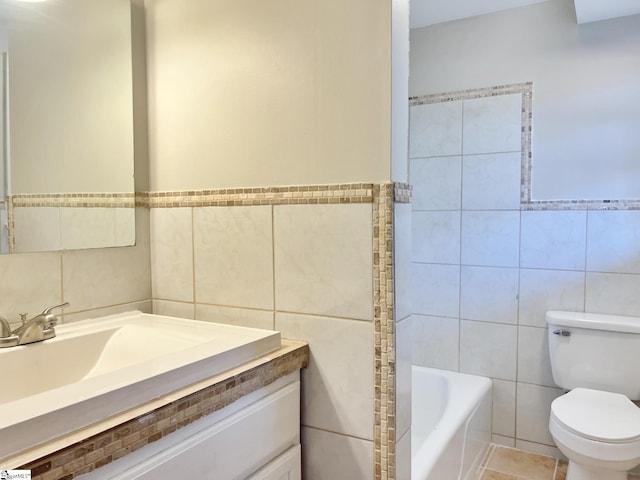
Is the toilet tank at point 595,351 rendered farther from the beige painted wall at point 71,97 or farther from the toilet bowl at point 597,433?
the beige painted wall at point 71,97

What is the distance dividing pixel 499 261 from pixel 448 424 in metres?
0.98

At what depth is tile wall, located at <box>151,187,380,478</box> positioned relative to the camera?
1.16 metres

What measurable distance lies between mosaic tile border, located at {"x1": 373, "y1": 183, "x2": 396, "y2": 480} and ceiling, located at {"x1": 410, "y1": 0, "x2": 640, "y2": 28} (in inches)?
67.9

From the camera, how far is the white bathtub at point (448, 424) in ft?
5.51

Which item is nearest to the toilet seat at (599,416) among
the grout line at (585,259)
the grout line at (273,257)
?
the grout line at (585,259)

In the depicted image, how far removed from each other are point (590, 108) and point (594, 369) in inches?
50.7

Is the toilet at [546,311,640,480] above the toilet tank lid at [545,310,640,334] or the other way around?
the other way around

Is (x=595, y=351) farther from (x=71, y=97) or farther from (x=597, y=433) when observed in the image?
(x=71, y=97)

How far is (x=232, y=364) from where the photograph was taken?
1.03 metres

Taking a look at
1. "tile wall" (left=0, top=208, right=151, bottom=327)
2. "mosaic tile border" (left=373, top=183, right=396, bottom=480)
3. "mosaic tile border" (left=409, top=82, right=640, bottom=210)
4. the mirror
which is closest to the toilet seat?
"mosaic tile border" (left=409, top=82, right=640, bottom=210)

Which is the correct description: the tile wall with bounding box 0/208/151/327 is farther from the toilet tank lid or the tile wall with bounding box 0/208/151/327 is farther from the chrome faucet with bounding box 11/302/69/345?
the toilet tank lid

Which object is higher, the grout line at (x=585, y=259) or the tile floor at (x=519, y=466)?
the grout line at (x=585, y=259)

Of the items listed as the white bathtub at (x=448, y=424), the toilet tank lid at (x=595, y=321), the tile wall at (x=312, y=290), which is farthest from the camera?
the toilet tank lid at (x=595, y=321)

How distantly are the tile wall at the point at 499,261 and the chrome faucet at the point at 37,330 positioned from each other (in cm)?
203
